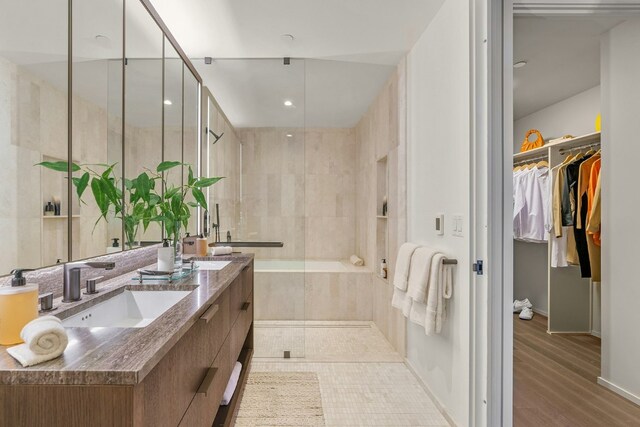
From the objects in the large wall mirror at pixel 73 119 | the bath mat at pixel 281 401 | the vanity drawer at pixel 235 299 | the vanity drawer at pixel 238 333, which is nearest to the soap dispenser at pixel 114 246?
the large wall mirror at pixel 73 119

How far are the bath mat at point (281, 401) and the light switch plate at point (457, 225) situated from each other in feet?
4.31

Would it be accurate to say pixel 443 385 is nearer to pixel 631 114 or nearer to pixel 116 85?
pixel 631 114

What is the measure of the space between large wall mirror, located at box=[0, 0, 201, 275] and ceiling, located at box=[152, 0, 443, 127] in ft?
1.31

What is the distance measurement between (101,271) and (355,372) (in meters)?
1.89

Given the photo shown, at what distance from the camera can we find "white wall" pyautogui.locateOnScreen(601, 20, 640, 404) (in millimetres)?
2121

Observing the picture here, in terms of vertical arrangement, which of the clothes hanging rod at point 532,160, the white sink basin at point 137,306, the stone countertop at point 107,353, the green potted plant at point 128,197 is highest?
the clothes hanging rod at point 532,160

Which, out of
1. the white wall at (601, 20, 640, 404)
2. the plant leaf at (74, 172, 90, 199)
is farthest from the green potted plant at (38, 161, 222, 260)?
the white wall at (601, 20, 640, 404)

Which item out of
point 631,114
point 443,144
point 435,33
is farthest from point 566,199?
point 435,33

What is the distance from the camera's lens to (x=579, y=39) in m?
2.49

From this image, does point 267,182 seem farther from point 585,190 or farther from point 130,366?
point 585,190

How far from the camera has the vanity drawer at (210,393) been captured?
3.51 feet

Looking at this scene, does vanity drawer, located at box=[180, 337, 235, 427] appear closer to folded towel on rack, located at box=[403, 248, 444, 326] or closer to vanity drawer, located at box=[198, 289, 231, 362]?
vanity drawer, located at box=[198, 289, 231, 362]

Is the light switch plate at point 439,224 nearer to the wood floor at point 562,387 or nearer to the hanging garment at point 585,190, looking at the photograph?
the wood floor at point 562,387

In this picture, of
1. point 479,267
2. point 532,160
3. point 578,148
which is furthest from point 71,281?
point 532,160
